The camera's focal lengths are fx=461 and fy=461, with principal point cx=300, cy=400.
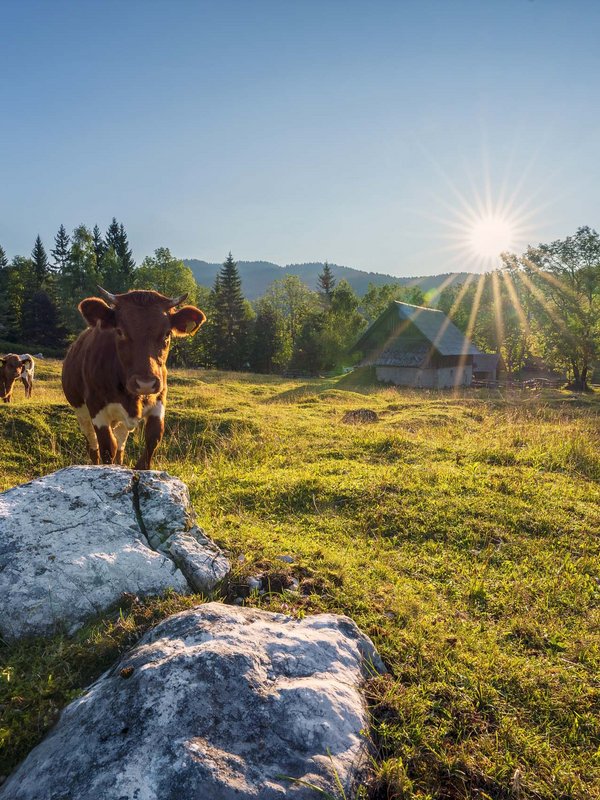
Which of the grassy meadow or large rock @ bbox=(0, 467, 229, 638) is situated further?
large rock @ bbox=(0, 467, 229, 638)

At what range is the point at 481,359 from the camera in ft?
173

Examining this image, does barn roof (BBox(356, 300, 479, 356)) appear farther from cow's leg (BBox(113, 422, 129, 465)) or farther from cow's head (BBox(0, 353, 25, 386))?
cow's leg (BBox(113, 422, 129, 465))

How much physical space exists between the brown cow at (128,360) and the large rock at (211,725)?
3158mm

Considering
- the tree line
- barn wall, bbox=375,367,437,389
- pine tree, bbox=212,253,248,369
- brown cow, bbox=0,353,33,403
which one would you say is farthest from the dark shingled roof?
brown cow, bbox=0,353,33,403

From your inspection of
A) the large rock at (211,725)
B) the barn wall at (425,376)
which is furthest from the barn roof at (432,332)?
the large rock at (211,725)

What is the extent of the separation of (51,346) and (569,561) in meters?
65.3

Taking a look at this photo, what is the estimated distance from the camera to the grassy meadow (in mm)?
2523

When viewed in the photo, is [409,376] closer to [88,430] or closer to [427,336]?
[427,336]

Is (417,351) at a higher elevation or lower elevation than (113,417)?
higher

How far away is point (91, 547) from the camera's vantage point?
12.0 ft

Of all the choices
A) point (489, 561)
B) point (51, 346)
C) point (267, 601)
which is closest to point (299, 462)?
point (489, 561)

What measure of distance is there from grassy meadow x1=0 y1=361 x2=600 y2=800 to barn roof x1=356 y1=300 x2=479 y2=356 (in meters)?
28.7

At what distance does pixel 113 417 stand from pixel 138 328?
1477 millimetres

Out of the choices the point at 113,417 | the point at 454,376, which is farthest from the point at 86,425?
the point at 454,376
